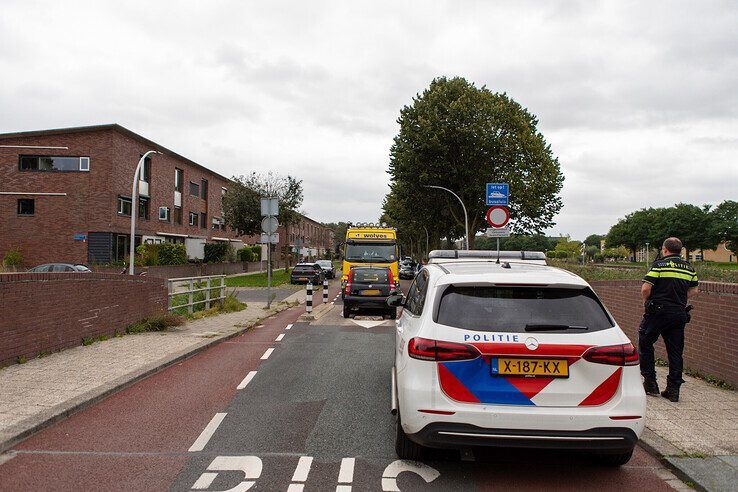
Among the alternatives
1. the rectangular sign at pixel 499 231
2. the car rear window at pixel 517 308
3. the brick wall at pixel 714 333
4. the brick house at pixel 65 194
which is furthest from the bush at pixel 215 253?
the car rear window at pixel 517 308

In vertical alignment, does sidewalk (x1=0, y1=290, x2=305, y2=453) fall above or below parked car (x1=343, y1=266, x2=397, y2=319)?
below

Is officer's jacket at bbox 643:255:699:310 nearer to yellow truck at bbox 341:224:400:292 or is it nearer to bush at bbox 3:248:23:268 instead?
yellow truck at bbox 341:224:400:292

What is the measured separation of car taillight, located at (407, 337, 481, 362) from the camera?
376 cm

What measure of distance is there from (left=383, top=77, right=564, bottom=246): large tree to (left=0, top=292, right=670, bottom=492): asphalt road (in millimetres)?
23780

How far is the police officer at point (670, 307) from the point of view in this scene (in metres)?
6.08

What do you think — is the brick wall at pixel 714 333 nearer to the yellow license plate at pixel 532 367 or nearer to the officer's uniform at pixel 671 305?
the officer's uniform at pixel 671 305

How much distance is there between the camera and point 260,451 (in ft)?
15.0

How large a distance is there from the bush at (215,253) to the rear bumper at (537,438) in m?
41.9

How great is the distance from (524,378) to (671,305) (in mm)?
3274

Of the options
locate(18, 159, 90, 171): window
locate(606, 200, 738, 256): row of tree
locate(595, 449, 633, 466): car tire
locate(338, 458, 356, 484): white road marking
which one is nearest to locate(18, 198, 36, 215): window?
locate(18, 159, 90, 171): window

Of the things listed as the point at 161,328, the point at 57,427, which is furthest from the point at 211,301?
the point at 57,427

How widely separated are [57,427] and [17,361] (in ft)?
9.28

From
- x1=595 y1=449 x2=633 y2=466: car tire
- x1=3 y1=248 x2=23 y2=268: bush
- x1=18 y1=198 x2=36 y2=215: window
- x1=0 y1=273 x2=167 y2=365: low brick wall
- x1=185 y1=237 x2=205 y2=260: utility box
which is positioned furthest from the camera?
x1=185 y1=237 x2=205 y2=260: utility box

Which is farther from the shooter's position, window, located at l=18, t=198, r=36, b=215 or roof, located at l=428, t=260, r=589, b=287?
window, located at l=18, t=198, r=36, b=215
